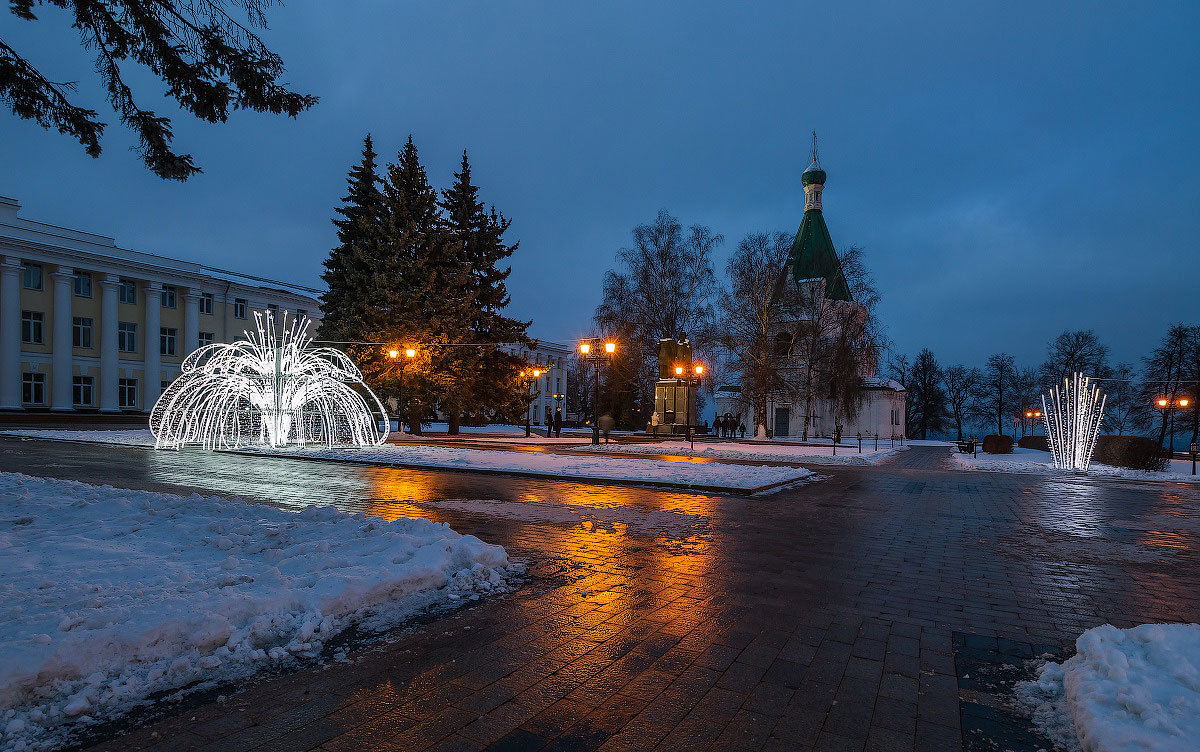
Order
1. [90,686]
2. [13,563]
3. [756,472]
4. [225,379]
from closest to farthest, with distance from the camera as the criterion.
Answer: [90,686] → [13,563] → [756,472] → [225,379]

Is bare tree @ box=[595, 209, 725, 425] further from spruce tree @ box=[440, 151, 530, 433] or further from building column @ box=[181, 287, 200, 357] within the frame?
building column @ box=[181, 287, 200, 357]

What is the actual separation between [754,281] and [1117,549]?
3159 cm

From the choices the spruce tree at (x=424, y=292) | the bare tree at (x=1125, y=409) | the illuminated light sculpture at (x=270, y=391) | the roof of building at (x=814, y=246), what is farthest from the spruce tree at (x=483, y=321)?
the bare tree at (x=1125, y=409)

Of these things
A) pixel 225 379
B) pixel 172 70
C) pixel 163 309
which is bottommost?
pixel 225 379

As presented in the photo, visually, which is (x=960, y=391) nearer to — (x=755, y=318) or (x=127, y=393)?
(x=755, y=318)

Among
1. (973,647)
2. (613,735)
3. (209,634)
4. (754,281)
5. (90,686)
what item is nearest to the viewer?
(613,735)

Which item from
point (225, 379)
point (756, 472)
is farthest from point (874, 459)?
point (225, 379)

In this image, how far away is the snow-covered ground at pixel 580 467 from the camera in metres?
13.8

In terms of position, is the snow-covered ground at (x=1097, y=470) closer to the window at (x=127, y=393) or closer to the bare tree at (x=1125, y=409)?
the bare tree at (x=1125, y=409)

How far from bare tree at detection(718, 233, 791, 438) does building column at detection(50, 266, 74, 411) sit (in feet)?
140

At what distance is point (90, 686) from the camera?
10.8 ft

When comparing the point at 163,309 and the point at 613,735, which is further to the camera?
the point at 163,309

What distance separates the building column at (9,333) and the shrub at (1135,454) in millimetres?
55823

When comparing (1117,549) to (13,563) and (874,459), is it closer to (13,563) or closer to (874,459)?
(13,563)
